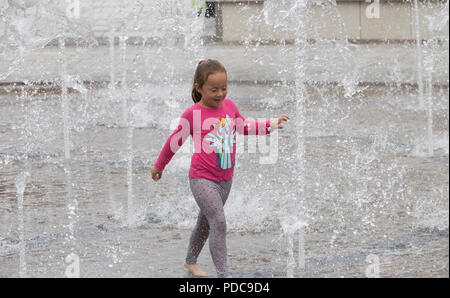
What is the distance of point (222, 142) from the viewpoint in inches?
162

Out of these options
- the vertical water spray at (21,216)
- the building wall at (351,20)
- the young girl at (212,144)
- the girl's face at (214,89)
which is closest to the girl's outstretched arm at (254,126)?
the young girl at (212,144)

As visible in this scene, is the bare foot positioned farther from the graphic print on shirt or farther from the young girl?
the graphic print on shirt

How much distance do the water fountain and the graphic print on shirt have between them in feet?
1.93

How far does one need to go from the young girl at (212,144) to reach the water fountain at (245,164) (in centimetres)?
36

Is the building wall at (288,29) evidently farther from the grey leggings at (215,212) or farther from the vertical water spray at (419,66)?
the grey leggings at (215,212)

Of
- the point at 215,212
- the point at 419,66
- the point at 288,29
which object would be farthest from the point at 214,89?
the point at 288,29

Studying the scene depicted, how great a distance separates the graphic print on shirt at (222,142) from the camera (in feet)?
13.4

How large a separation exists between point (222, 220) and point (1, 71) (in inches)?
409

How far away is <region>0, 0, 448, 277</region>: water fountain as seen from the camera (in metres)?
4.58
